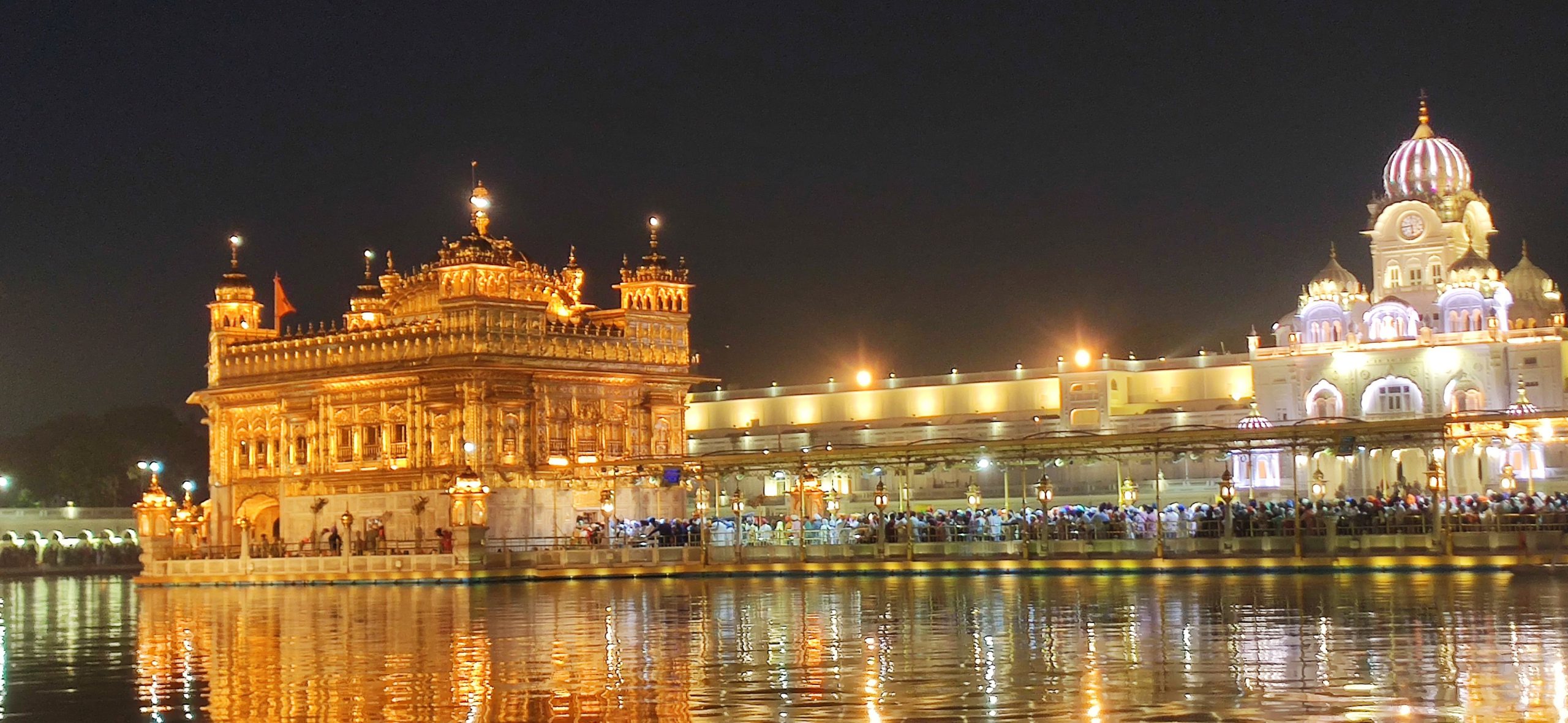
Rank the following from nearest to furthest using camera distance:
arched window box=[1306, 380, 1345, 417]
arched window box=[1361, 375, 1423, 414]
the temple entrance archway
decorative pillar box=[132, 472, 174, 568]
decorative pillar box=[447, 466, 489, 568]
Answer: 1. decorative pillar box=[447, 466, 489, 568]
2. decorative pillar box=[132, 472, 174, 568]
3. the temple entrance archway
4. arched window box=[1361, 375, 1423, 414]
5. arched window box=[1306, 380, 1345, 417]

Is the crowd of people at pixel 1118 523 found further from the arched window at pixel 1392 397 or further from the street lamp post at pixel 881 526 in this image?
the arched window at pixel 1392 397

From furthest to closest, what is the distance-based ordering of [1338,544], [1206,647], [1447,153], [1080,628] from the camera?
[1447,153]
[1338,544]
[1080,628]
[1206,647]

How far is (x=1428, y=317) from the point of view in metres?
93.8

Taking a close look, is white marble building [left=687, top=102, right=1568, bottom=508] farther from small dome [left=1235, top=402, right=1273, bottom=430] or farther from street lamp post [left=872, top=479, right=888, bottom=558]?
street lamp post [left=872, top=479, right=888, bottom=558]

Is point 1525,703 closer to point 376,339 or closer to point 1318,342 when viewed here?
point 376,339

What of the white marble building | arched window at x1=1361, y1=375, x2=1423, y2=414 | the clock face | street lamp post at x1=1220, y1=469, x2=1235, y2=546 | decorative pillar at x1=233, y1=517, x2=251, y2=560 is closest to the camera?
street lamp post at x1=1220, y1=469, x2=1235, y2=546

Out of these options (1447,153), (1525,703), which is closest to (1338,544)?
(1525,703)

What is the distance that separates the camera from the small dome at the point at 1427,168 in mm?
99562

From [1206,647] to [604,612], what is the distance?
13332 mm

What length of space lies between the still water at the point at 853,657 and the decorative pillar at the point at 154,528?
20389mm

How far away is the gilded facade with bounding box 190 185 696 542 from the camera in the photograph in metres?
58.8

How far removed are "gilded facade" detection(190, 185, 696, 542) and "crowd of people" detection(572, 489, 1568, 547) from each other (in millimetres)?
2708

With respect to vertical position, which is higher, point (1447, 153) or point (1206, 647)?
point (1447, 153)

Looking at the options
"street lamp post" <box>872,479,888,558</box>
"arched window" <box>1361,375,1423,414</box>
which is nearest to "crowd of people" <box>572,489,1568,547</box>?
"street lamp post" <box>872,479,888,558</box>
